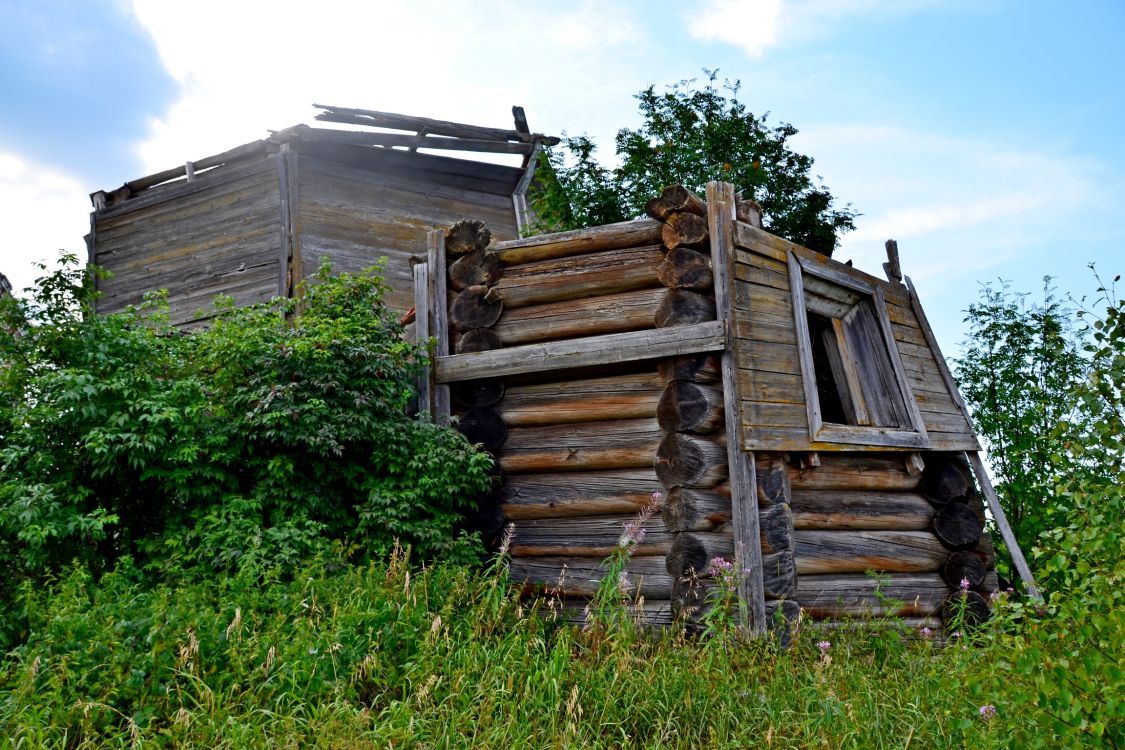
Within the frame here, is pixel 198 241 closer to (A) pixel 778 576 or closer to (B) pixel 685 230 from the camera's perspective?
(B) pixel 685 230

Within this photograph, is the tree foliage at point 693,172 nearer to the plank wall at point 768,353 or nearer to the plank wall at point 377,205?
the plank wall at point 377,205

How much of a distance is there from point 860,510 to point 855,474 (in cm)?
34

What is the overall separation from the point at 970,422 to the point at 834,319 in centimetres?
224

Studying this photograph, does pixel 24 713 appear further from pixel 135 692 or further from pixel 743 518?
pixel 743 518

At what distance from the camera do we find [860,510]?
8859 mm

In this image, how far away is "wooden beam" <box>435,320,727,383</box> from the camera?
7832 mm

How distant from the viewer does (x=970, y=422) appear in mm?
10711

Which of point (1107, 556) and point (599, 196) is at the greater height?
point (599, 196)

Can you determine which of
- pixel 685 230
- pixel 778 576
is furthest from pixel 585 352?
pixel 778 576

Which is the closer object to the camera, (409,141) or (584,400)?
(584,400)

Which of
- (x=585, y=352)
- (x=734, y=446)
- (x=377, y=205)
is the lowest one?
(x=734, y=446)

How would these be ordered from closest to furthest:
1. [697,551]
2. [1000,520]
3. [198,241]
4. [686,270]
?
[697,551] < [686,270] < [1000,520] < [198,241]

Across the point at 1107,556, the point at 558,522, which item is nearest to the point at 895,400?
the point at 558,522

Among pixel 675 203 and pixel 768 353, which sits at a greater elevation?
pixel 675 203
